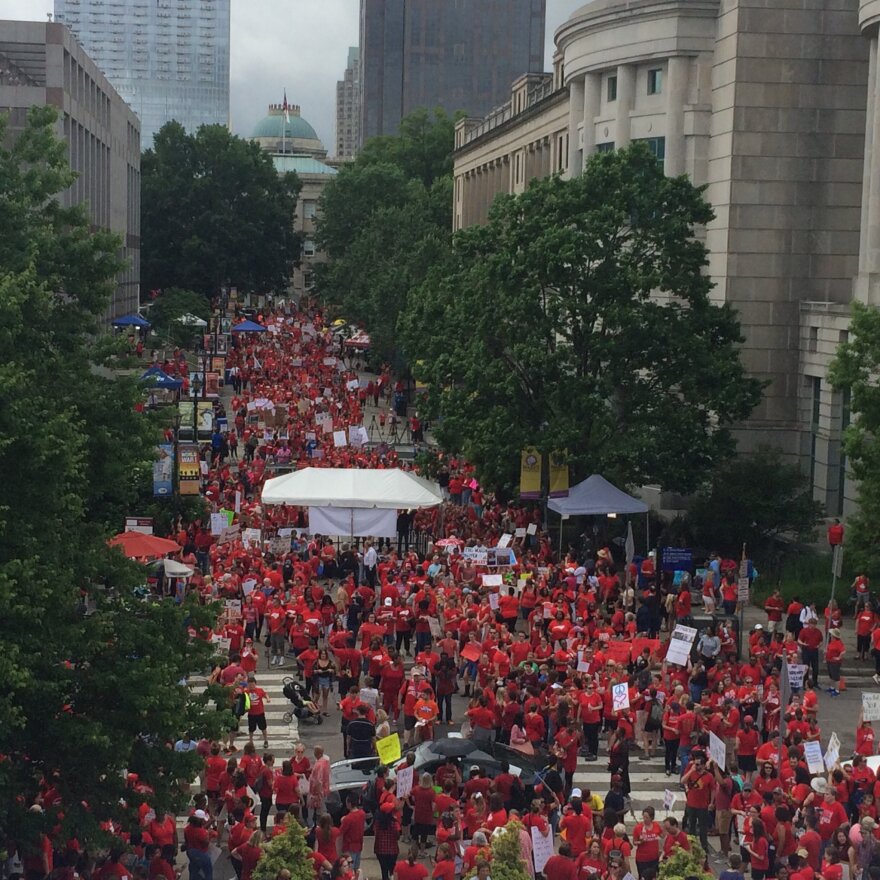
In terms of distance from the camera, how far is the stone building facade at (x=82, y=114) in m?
53.1

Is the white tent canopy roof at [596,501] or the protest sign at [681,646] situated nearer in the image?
the protest sign at [681,646]

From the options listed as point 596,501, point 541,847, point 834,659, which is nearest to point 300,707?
point 541,847

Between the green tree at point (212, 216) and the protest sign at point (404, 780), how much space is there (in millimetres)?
90563

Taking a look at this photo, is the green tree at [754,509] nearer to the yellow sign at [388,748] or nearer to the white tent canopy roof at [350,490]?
the white tent canopy roof at [350,490]

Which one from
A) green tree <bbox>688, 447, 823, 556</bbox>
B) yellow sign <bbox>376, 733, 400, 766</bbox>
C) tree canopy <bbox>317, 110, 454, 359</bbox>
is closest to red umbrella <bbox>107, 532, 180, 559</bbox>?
yellow sign <bbox>376, 733, 400, 766</bbox>

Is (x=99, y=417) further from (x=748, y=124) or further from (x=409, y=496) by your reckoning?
(x=748, y=124)

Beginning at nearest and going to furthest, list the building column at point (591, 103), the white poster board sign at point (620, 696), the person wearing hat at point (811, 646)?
1. the white poster board sign at point (620, 696)
2. the person wearing hat at point (811, 646)
3. the building column at point (591, 103)

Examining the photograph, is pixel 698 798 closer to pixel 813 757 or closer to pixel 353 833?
pixel 813 757

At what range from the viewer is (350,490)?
113 feet

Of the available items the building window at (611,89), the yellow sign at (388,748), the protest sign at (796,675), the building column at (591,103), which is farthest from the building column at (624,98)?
the yellow sign at (388,748)

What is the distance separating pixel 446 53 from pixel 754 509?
15838cm

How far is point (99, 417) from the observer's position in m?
20.1

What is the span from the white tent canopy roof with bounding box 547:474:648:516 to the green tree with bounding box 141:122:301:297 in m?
74.9

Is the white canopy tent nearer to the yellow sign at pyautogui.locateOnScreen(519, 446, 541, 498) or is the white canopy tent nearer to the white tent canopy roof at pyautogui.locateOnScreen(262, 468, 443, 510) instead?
the white tent canopy roof at pyautogui.locateOnScreen(262, 468, 443, 510)
